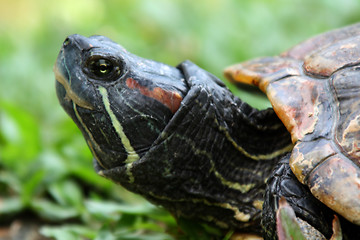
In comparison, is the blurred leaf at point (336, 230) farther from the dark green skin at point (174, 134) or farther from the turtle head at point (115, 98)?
the turtle head at point (115, 98)

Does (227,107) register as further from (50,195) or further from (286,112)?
(50,195)

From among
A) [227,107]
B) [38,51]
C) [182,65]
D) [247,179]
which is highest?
[38,51]

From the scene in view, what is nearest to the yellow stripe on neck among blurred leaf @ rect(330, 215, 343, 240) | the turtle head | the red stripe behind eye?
the turtle head

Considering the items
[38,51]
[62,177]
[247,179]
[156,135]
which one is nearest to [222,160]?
[247,179]

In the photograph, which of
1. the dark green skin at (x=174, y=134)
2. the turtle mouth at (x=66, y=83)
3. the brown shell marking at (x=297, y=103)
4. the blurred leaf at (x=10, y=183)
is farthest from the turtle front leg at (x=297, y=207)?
the blurred leaf at (x=10, y=183)

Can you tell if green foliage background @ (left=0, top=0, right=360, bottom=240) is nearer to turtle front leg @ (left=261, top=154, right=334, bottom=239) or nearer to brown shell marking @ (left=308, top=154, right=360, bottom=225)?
turtle front leg @ (left=261, top=154, right=334, bottom=239)

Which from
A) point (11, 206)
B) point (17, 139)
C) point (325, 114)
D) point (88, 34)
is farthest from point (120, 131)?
point (88, 34)
